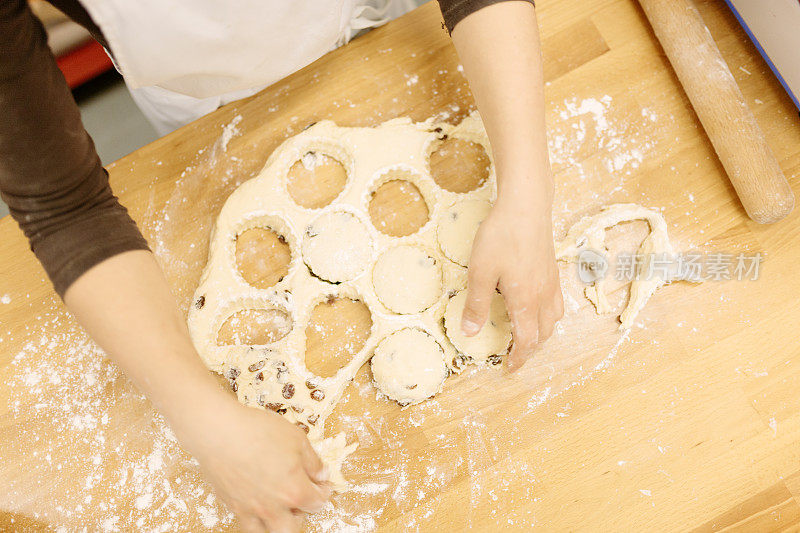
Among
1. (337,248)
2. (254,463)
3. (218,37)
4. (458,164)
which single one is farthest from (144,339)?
(458,164)

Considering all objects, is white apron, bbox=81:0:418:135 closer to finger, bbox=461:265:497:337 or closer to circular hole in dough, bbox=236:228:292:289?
circular hole in dough, bbox=236:228:292:289

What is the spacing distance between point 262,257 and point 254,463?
0.38 metres

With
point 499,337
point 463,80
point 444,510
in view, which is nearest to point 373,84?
point 463,80

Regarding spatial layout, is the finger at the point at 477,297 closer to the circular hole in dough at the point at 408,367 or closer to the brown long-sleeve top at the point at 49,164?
the circular hole in dough at the point at 408,367

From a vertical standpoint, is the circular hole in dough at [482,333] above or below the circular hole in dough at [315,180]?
below

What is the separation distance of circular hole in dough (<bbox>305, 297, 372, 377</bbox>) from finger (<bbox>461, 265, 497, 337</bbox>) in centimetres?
19

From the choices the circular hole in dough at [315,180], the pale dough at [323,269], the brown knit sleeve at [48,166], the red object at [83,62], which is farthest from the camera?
the red object at [83,62]

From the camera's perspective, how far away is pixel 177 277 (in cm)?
93

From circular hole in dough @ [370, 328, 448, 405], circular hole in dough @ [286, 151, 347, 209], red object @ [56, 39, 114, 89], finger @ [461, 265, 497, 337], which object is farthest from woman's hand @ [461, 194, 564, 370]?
red object @ [56, 39, 114, 89]

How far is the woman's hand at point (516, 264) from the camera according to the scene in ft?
2.45

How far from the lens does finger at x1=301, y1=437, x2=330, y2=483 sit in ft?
2.25

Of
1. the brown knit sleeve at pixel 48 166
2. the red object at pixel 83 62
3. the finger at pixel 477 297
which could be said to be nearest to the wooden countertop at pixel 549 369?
the finger at pixel 477 297

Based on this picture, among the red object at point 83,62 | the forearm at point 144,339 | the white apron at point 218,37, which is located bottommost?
the forearm at point 144,339

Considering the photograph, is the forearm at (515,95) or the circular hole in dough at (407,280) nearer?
the forearm at (515,95)
